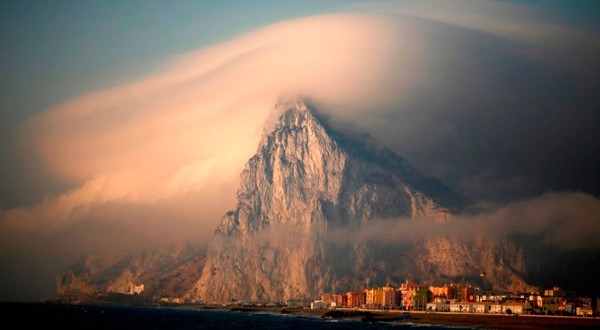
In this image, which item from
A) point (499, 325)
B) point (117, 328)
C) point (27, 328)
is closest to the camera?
point (27, 328)

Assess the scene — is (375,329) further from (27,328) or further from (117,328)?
A: (27,328)

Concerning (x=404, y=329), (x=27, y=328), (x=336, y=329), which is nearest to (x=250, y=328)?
(x=336, y=329)

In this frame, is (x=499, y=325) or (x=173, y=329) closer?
(x=173, y=329)

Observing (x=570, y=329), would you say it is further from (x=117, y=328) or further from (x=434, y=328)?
(x=117, y=328)

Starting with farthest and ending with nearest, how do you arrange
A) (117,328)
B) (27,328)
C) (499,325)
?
(499,325)
(117,328)
(27,328)

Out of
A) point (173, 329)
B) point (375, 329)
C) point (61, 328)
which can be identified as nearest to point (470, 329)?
point (375, 329)

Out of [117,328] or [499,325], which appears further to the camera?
[499,325]

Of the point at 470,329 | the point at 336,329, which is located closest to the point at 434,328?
the point at 470,329
